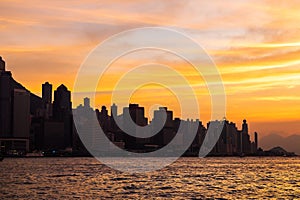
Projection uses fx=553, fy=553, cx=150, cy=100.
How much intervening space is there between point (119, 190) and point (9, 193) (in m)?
19.4

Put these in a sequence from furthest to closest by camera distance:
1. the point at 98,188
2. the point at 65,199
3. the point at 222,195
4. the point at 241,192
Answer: the point at 98,188 → the point at 241,192 → the point at 222,195 → the point at 65,199

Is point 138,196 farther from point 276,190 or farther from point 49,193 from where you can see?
point 276,190

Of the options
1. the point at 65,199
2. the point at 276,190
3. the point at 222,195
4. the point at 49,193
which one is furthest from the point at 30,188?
the point at 276,190

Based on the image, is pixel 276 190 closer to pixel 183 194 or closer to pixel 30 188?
pixel 183 194

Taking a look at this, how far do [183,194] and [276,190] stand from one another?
798 inches

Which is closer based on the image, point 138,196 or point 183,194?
point 138,196

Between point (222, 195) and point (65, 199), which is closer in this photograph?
point (65, 199)

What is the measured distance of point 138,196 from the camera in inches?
3415

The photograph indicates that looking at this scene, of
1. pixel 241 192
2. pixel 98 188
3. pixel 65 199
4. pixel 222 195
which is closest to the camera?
pixel 65 199

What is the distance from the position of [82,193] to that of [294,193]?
36.2 metres

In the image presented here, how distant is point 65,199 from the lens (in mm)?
83250

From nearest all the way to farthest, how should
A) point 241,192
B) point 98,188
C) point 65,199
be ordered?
point 65,199, point 241,192, point 98,188

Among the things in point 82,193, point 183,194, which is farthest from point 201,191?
point 82,193

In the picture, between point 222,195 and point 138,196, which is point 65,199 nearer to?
point 138,196
